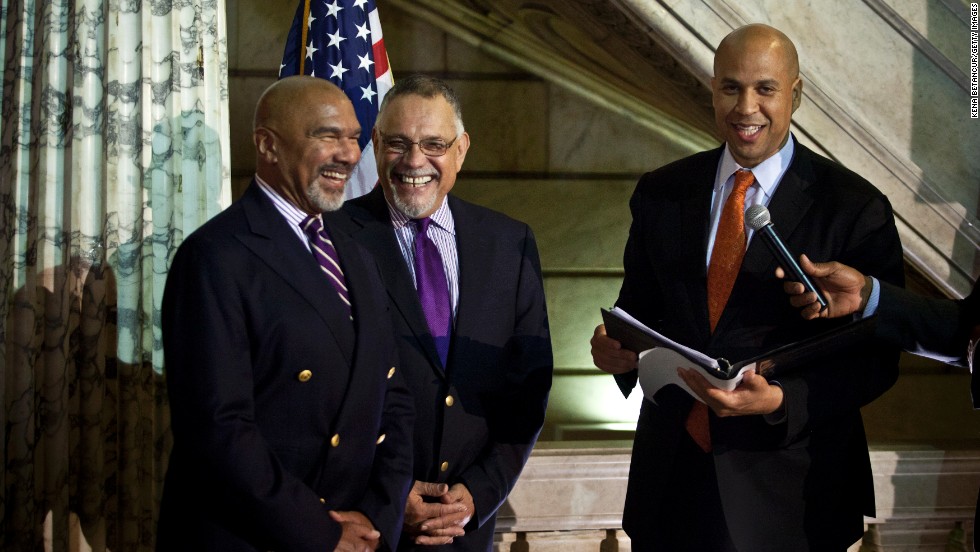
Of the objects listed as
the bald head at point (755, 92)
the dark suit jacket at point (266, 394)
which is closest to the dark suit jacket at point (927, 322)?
the bald head at point (755, 92)

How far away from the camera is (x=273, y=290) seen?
2416mm

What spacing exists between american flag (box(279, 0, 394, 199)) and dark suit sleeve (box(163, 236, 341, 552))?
193 centimetres

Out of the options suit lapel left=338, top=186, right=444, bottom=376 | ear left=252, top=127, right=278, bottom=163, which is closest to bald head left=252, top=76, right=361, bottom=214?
ear left=252, top=127, right=278, bottom=163

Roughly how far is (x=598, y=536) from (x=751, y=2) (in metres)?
2.27

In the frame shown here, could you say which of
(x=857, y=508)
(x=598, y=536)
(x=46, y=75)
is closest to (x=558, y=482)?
(x=598, y=536)

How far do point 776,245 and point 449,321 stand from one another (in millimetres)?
962

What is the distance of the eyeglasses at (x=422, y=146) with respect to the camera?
296 cm

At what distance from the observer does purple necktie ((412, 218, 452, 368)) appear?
2.95 metres

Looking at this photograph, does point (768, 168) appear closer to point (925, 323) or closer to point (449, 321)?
point (925, 323)

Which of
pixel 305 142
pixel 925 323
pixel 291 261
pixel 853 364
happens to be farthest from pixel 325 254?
pixel 925 323

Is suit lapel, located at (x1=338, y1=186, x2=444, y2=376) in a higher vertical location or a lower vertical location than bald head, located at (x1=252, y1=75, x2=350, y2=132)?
lower

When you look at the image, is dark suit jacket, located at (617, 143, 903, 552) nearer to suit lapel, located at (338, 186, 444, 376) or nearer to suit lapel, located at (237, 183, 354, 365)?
suit lapel, located at (338, 186, 444, 376)

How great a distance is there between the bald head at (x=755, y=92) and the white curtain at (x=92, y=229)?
198cm

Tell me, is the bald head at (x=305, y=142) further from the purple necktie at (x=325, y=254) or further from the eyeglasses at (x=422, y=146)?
the eyeglasses at (x=422, y=146)
